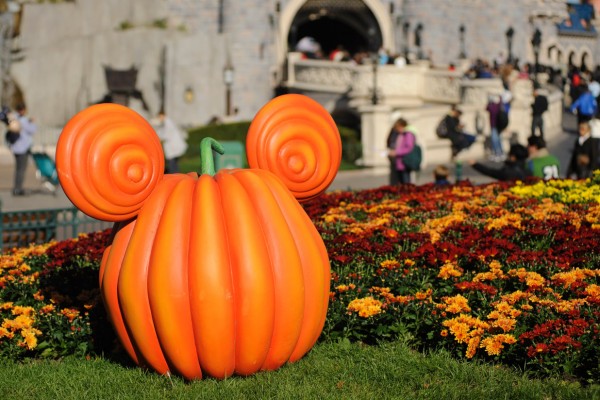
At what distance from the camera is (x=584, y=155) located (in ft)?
45.5

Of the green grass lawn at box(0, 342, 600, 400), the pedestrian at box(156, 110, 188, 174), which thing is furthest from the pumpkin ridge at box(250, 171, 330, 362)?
the pedestrian at box(156, 110, 188, 174)

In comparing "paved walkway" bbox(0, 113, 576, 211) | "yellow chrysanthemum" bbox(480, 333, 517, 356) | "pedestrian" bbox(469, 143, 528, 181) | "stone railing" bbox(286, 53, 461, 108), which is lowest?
"paved walkway" bbox(0, 113, 576, 211)

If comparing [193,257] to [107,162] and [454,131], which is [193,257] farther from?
[454,131]

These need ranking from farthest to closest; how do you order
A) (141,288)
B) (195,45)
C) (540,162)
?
1. (195,45)
2. (540,162)
3. (141,288)

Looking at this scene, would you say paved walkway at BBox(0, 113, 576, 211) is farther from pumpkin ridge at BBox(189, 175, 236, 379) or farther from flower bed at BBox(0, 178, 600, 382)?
pumpkin ridge at BBox(189, 175, 236, 379)

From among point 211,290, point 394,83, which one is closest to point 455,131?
point 394,83

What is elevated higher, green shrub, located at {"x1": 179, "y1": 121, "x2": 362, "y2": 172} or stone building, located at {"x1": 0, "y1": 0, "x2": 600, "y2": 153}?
stone building, located at {"x1": 0, "y1": 0, "x2": 600, "y2": 153}

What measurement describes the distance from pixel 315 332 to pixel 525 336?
1313 millimetres

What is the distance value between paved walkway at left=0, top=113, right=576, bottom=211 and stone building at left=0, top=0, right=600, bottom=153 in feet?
25.7

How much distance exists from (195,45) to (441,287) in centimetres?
3243

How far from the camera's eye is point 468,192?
12.4 m

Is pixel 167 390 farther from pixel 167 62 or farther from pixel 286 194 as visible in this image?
pixel 167 62

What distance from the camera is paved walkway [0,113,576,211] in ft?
60.2

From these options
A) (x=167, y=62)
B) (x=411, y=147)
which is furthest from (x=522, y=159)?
(x=167, y=62)
